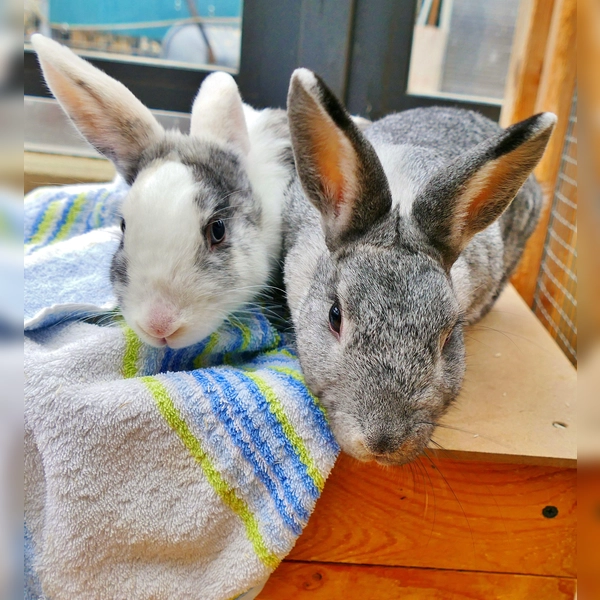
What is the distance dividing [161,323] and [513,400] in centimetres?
63

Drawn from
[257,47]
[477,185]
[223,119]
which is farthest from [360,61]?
[477,185]

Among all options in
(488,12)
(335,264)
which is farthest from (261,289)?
(488,12)

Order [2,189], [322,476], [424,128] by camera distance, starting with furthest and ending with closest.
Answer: [424,128] < [322,476] < [2,189]

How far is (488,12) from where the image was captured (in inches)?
71.1

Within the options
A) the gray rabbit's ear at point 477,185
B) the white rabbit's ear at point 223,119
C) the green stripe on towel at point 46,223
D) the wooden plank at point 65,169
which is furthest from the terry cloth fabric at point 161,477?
the wooden plank at point 65,169

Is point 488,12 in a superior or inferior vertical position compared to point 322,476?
superior

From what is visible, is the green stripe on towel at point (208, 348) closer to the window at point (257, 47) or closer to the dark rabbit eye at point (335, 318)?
the dark rabbit eye at point (335, 318)

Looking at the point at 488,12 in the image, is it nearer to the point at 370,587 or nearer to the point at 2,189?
the point at 370,587

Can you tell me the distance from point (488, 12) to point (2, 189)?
188 centimetres

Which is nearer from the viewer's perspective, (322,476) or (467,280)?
(322,476)

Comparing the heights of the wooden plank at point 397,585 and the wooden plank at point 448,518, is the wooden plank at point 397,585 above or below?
below

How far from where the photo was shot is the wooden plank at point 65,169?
1.71m

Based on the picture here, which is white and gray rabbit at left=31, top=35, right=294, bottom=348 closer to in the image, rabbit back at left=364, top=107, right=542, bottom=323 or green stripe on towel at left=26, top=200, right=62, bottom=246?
rabbit back at left=364, top=107, right=542, bottom=323

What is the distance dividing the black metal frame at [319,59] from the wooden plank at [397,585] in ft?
4.37
